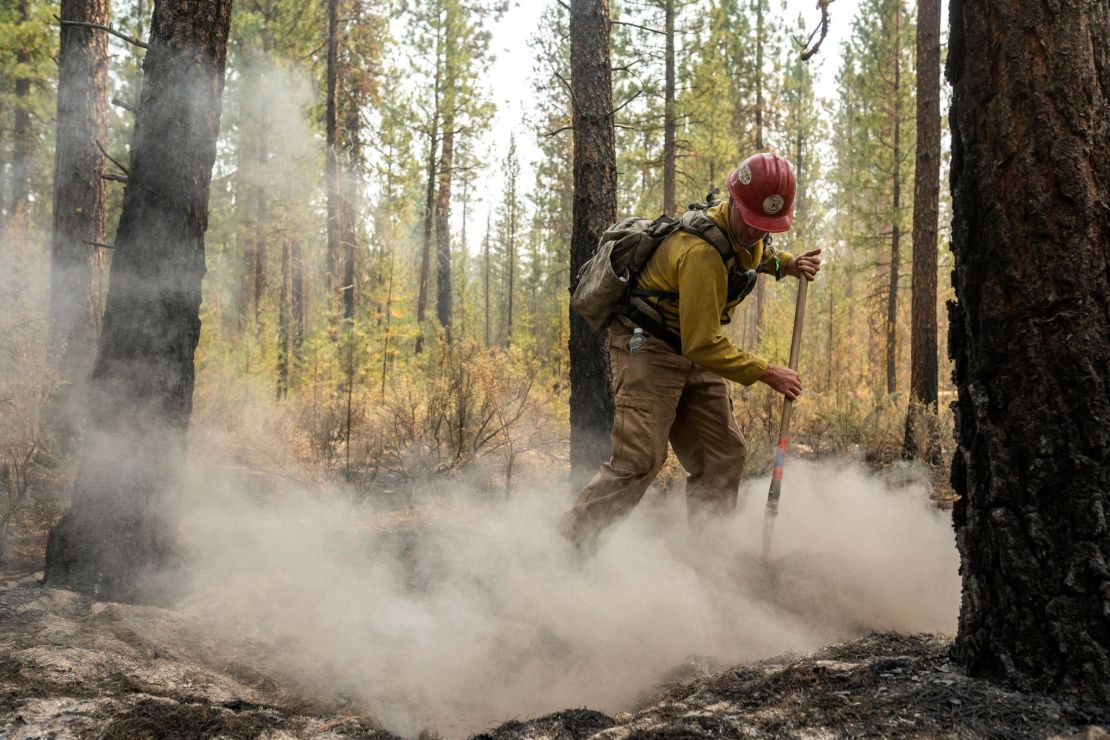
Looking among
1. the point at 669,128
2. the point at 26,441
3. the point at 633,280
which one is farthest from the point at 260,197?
the point at 633,280

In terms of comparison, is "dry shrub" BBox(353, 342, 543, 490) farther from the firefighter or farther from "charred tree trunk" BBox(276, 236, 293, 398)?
"charred tree trunk" BBox(276, 236, 293, 398)

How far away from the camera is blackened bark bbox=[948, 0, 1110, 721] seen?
195 cm

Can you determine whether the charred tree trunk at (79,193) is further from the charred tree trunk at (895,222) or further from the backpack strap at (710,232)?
the charred tree trunk at (895,222)

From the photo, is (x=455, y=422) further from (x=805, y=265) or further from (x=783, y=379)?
(x=783, y=379)

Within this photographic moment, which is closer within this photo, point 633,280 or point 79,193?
point 633,280

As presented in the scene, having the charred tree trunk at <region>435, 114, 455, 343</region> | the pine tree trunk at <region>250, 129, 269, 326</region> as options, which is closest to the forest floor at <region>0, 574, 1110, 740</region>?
the pine tree trunk at <region>250, 129, 269, 326</region>

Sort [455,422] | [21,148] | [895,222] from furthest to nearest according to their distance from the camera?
[21,148] < [895,222] < [455,422]

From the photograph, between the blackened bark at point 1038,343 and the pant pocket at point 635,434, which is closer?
the blackened bark at point 1038,343

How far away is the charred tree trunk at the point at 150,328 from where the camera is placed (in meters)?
3.98

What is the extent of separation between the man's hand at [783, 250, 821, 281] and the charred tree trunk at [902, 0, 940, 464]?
4130 millimetres

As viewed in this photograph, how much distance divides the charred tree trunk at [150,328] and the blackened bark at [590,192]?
2.63 m

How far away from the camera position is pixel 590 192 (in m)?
5.67

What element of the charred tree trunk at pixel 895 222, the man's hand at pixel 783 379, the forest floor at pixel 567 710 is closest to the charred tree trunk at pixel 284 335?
the forest floor at pixel 567 710

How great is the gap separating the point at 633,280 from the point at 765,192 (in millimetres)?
829
